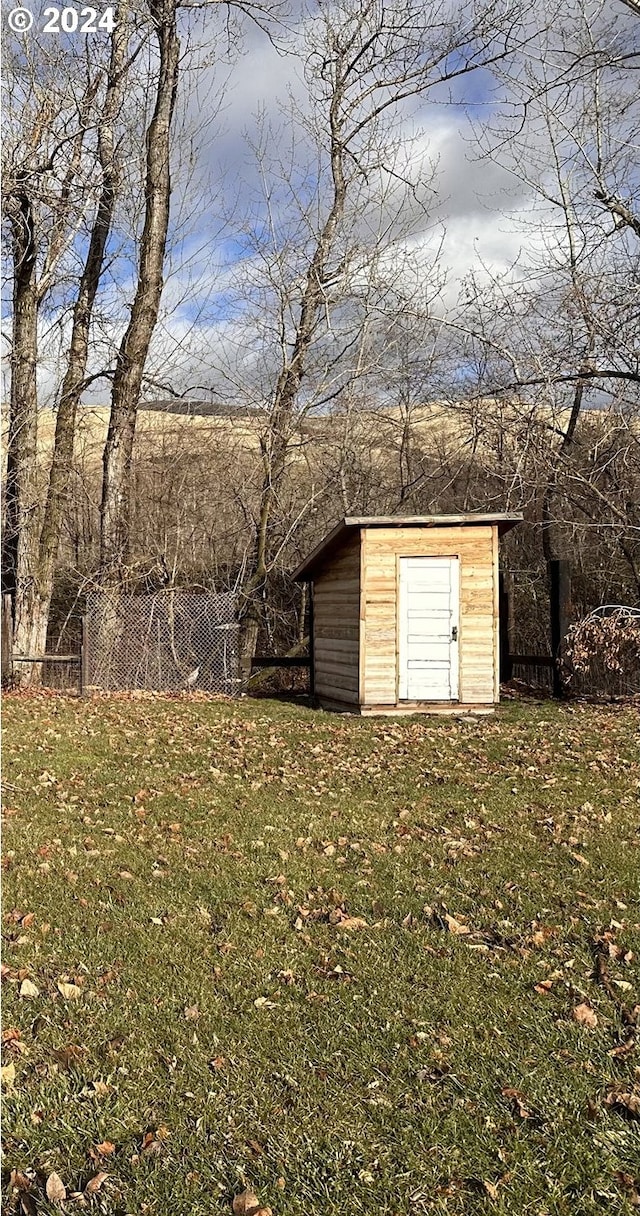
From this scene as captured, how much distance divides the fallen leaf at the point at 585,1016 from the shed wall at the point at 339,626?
1099cm

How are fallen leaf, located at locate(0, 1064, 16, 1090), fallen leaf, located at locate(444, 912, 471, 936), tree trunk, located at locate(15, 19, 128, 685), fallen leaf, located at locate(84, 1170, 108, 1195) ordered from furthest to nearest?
tree trunk, located at locate(15, 19, 128, 685) → fallen leaf, located at locate(444, 912, 471, 936) → fallen leaf, located at locate(0, 1064, 16, 1090) → fallen leaf, located at locate(84, 1170, 108, 1195)

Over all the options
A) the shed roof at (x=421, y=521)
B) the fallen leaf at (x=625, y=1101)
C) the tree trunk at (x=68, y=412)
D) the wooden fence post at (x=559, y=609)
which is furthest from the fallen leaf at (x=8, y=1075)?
the tree trunk at (x=68, y=412)

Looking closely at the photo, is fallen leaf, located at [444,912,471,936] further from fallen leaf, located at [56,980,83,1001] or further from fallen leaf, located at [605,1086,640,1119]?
fallen leaf, located at [56,980,83,1001]

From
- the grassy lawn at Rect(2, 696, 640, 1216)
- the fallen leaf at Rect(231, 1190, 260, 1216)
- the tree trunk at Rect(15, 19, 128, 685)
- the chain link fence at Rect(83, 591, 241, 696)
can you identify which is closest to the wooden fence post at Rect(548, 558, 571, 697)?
the chain link fence at Rect(83, 591, 241, 696)

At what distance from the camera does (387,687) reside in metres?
15.5

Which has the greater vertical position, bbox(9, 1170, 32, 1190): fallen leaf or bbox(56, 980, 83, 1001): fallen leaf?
bbox(56, 980, 83, 1001): fallen leaf

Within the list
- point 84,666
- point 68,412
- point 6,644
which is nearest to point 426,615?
point 84,666

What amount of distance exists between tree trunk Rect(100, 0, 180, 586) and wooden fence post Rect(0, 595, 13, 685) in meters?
2.56

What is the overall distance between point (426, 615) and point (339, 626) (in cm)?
182

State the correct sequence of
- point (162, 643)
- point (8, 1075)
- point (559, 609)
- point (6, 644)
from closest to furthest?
point (8, 1075), point (559, 609), point (162, 643), point (6, 644)

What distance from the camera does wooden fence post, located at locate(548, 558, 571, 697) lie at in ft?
57.4

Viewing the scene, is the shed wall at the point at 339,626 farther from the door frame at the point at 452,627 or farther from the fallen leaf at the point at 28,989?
the fallen leaf at the point at 28,989

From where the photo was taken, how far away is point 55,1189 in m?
3.48

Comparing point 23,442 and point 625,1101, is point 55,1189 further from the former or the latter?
point 23,442
